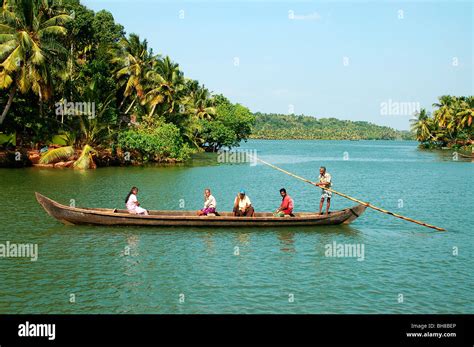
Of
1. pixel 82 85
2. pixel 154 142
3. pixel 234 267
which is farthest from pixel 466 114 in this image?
pixel 234 267

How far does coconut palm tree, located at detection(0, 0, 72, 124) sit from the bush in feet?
32.3

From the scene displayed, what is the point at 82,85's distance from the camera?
45.2 meters

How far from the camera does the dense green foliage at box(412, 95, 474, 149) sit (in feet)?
275

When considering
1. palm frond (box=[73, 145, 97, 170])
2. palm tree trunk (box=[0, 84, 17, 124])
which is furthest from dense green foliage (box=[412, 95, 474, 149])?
palm tree trunk (box=[0, 84, 17, 124])

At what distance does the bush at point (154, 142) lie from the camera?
148 feet

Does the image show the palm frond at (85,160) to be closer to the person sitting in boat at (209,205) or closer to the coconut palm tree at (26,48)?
the coconut palm tree at (26,48)

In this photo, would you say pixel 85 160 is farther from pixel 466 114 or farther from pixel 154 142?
pixel 466 114

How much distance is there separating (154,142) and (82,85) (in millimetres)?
8528

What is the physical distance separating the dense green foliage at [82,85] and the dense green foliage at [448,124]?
51.3m

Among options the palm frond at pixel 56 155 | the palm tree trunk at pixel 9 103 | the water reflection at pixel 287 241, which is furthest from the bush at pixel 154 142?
the water reflection at pixel 287 241
